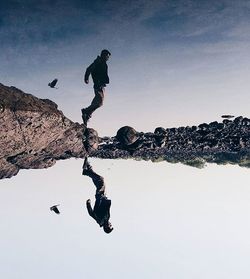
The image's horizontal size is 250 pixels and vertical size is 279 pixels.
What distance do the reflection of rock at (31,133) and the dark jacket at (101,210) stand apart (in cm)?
273

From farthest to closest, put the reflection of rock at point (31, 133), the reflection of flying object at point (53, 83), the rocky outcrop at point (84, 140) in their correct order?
the reflection of flying object at point (53, 83)
the rocky outcrop at point (84, 140)
the reflection of rock at point (31, 133)

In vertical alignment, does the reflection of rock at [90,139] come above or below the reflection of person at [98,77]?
below

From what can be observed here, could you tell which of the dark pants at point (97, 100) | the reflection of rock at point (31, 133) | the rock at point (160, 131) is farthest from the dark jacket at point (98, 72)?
the rock at point (160, 131)

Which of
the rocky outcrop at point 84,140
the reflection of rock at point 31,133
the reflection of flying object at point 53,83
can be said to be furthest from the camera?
the reflection of flying object at point 53,83

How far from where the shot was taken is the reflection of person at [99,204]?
1664 cm

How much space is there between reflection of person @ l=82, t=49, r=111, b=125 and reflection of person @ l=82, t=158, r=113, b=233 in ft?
8.90

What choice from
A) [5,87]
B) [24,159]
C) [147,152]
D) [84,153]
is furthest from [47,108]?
[147,152]

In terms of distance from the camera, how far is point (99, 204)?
16.8 metres

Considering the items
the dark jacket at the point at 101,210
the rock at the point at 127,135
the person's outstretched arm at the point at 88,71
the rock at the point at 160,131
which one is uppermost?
the person's outstretched arm at the point at 88,71

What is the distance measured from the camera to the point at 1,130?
11.6 metres

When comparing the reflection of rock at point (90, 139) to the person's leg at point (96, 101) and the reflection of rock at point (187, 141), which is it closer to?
the reflection of rock at point (187, 141)

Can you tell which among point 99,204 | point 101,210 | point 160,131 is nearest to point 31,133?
point 99,204

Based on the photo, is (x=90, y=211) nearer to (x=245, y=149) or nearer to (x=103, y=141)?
(x=103, y=141)

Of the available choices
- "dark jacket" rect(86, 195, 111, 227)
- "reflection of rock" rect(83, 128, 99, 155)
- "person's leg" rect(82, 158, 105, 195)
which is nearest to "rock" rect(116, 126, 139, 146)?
"reflection of rock" rect(83, 128, 99, 155)
